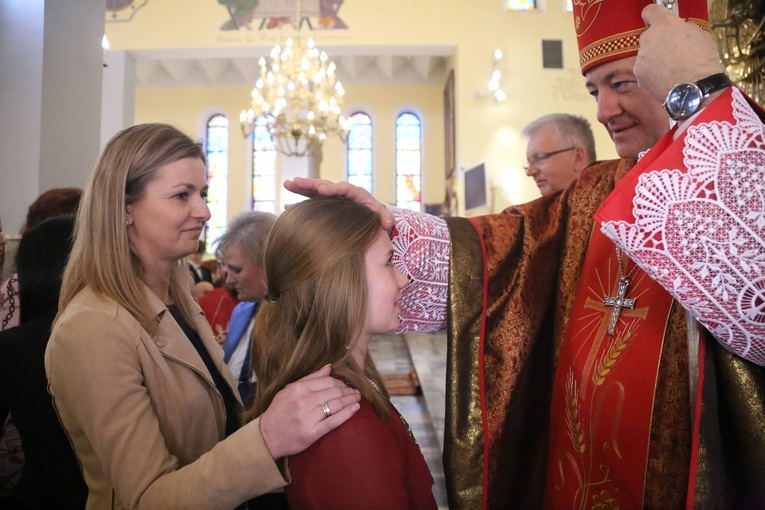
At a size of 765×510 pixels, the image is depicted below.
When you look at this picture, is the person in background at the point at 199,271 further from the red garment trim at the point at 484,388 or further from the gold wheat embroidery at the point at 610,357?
the gold wheat embroidery at the point at 610,357

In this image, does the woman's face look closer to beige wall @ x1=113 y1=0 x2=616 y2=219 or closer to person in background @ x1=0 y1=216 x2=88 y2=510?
person in background @ x1=0 y1=216 x2=88 y2=510

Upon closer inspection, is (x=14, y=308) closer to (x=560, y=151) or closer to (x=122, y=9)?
(x=560, y=151)

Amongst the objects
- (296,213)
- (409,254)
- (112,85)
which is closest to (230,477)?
(296,213)

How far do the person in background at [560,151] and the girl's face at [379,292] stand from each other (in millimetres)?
2170

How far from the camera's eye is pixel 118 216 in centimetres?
157

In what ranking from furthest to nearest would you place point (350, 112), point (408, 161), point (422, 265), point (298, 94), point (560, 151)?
point (350, 112) → point (408, 161) → point (298, 94) → point (560, 151) → point (422, 265)

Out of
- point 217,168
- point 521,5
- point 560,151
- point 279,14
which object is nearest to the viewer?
point 560,151

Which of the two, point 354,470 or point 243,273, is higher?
point 243,273

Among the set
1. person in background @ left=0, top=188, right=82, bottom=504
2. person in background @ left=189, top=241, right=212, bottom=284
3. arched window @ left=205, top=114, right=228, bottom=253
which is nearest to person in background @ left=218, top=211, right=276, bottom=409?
person in background @ left=0, top=188, right=82, bottom=504

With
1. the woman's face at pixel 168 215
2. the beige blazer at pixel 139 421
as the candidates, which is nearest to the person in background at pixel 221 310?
the woman's face at pixel 168 215

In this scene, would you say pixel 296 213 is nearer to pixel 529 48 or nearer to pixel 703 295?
pixel 703 295

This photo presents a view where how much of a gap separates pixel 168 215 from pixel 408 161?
48.7 ft

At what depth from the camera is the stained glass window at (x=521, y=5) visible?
470 inches

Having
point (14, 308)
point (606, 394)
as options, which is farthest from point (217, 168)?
point (606, 394)
